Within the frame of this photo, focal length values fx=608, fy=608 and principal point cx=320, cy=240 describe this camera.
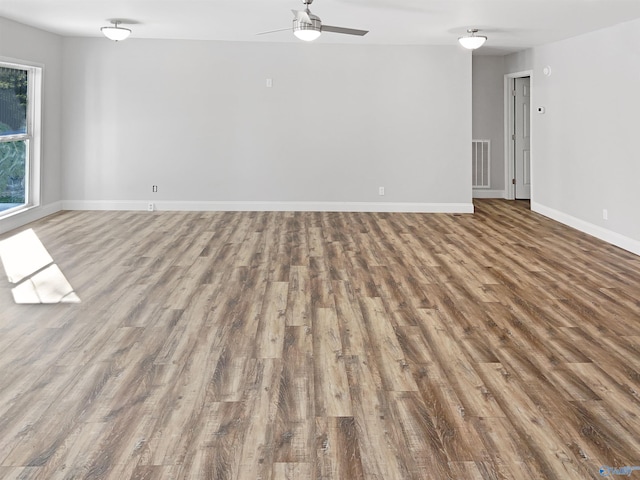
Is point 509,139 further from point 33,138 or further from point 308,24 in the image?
point 33,138

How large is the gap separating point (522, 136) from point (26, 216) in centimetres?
779

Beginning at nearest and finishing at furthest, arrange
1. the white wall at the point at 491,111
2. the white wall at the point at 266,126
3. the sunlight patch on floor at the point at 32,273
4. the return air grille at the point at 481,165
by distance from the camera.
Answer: the sunlight patch on floor at the point at 32,273
the white wall at the point at 266,126
the white wall at the point at 491,111
the return air grille at the point at 481,165

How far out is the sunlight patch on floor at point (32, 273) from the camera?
453cm

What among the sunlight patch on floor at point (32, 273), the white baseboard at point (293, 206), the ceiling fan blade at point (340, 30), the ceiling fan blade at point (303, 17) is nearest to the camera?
the sunlight patch on floor at point (32, 273)

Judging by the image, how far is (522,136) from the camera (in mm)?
10375

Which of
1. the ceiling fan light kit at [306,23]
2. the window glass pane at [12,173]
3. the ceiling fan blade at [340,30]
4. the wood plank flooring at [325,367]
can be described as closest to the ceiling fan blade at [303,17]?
the ceiling fan light kit at [306,23]

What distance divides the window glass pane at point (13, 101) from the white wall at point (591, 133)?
690 centimetres

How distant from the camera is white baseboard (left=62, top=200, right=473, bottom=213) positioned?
8.92 meters

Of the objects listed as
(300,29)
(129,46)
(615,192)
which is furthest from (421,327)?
(129,46)

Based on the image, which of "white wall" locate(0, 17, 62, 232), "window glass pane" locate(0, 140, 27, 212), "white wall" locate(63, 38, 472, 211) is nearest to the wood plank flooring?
"window glass pane" locate(0, 140, 27, 212)

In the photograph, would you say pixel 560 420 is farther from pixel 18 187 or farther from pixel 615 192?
pixel 18 187

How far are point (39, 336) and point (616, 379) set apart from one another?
10.6 ft

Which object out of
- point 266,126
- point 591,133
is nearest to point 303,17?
point 266,126

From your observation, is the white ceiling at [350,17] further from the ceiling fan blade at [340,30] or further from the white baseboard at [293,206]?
the white baseboard at [293,206]
